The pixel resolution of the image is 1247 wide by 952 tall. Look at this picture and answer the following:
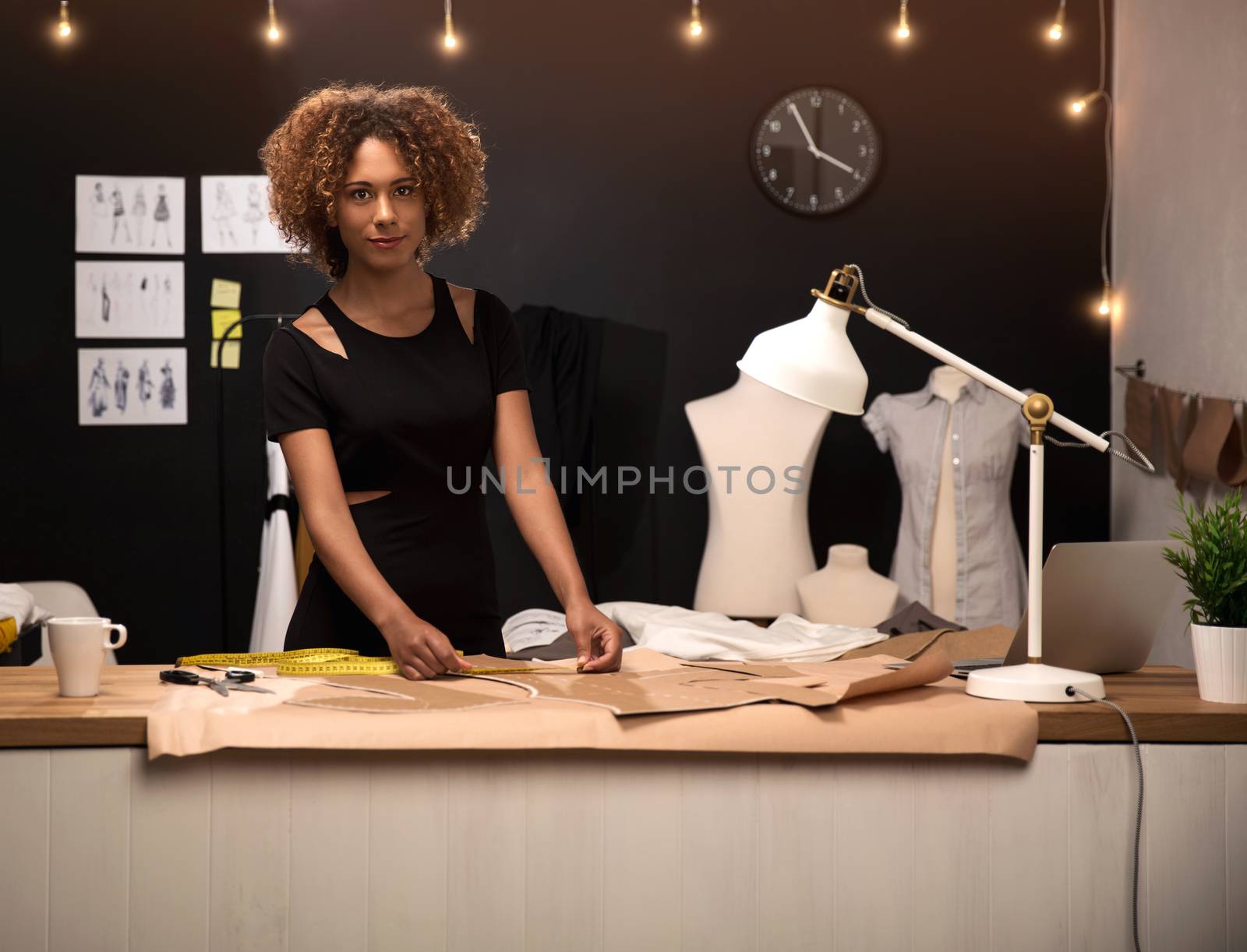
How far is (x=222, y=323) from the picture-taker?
465 centimetres

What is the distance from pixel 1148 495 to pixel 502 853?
3580 millimetres

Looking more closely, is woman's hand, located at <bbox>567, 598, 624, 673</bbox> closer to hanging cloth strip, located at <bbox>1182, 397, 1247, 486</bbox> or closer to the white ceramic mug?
the white ceramic mug

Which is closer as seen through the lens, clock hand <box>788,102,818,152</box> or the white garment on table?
the white garment on table

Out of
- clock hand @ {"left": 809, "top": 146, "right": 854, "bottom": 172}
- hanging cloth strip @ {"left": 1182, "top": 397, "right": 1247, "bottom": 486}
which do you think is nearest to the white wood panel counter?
hanging cloth strip @ {"left": 1182, "top": 397, "right": 1247, "bottom": 486}

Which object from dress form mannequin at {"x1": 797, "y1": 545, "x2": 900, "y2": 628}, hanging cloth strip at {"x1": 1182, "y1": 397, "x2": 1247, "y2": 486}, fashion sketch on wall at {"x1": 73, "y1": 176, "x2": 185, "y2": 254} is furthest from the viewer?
fashion sketch on wall at {"x1": 73, "y1": 176, "x2": 185, "y2": 254}

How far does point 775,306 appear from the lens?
4.76 meters

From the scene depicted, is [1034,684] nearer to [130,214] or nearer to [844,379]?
[844,379]

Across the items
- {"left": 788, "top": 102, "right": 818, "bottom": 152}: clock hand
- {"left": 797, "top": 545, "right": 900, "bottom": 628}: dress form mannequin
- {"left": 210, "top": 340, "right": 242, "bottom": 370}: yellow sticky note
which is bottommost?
{"left": 797, "top": 545, "right": 900, "bottom": 628}: dress form mannequin

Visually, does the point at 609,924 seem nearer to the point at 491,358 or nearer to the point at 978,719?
the point at 978,719

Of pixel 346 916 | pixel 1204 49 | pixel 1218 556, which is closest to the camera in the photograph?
pixel 346 916

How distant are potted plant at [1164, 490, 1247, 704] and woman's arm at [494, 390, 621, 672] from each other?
73 cm

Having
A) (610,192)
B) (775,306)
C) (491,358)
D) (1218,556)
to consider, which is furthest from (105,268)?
(1218,556)

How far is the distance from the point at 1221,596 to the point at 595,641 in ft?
2.55

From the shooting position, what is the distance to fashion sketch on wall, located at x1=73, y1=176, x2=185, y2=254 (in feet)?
15.1
